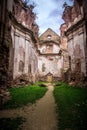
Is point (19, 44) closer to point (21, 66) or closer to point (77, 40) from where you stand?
point (21, 66)

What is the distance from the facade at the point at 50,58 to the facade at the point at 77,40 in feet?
39.0

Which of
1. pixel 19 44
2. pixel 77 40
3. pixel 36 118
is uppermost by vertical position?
pixel 77 40

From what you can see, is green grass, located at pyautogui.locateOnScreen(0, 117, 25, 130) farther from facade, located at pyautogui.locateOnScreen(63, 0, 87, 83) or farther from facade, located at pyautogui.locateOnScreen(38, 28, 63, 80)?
facade, located at pyautogui.locateOnScreen(38, 28, 63, 80)

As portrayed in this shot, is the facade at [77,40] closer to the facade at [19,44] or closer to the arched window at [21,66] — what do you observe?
the facade at [19,44]

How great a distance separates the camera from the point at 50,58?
116 ft

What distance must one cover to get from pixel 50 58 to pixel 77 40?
16.3m

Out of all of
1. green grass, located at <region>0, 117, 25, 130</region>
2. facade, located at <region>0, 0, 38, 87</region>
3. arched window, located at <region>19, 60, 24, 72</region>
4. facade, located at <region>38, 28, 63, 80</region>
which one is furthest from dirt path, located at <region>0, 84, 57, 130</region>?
facade, located at <region>38, 28, 63, 80</region>

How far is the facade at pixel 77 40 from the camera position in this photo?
58.0ft

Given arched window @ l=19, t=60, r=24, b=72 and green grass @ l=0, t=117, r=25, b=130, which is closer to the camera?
green grass @ l=0, t=117, r=25, b=130

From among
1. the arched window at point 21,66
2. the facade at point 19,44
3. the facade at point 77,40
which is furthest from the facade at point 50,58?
the arched window at point 21,66

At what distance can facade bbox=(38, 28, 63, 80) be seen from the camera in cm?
3412

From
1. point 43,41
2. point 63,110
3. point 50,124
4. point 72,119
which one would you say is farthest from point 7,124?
point 43,41

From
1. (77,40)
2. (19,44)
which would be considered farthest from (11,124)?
(77,40)

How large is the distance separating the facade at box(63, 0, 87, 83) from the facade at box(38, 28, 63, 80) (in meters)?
11.9
